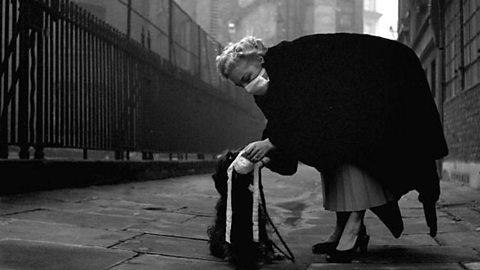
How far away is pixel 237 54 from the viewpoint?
3045mm

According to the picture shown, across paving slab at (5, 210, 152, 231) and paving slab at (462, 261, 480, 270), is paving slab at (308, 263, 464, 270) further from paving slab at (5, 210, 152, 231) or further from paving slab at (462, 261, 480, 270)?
paving slab at (5, 210, 152, 231)

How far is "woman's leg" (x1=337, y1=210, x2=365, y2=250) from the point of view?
10.2 feet

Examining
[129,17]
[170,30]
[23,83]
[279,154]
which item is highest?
[170,30]

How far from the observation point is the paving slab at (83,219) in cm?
418

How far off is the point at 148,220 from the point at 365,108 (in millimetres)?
2285

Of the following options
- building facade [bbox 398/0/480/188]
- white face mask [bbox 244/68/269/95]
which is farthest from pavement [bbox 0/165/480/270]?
building facade [bbox 398/0/480/188]

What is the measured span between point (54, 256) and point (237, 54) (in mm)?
1353

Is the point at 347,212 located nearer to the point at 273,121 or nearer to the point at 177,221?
the point at 273,121

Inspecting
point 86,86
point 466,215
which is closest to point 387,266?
point 466,215

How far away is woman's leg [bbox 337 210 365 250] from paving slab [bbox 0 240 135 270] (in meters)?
1.11

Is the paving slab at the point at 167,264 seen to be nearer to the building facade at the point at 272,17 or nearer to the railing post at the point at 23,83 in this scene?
the railing post at the point at 23,83

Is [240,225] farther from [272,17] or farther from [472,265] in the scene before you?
[272,17]

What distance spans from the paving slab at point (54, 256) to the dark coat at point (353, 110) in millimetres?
967

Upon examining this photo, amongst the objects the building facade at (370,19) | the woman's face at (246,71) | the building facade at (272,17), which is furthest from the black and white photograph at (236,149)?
the building facade at (370,19)
